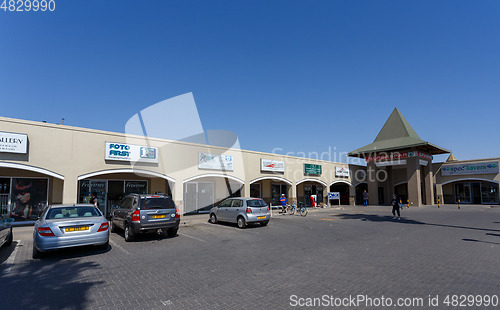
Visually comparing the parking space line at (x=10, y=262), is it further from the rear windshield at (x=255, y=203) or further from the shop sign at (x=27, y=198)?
the rear windshield at (x=255, y=203)

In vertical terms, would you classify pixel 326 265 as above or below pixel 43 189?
below

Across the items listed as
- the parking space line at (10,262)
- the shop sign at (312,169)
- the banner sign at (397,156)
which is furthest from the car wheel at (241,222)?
the banner sign at (397,156)

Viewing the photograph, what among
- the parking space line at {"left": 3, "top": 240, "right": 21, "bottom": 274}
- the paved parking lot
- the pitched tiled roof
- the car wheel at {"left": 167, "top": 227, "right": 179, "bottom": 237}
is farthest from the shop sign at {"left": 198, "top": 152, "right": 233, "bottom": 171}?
the pitched tiled roof

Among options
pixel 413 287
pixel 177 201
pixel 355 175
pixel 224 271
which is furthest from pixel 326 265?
pixel 355 175

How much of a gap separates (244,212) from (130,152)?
720 cm

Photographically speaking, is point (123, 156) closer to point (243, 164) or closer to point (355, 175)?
point (243, 164)

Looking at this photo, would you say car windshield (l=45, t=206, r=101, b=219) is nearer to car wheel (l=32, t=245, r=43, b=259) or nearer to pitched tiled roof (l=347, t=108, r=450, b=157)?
car wheel (l=32, t=245, r=43, b=259)

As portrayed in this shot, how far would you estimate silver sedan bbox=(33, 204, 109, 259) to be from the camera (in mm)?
7453

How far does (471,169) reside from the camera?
31.4 meters

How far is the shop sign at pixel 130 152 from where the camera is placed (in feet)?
49.3

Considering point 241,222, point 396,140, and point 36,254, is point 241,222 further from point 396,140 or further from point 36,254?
point 396,140

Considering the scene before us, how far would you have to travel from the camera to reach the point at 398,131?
34500 mm

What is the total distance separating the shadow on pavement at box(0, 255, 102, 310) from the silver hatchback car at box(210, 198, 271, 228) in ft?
24.5

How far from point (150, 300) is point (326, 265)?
4.14 meters
